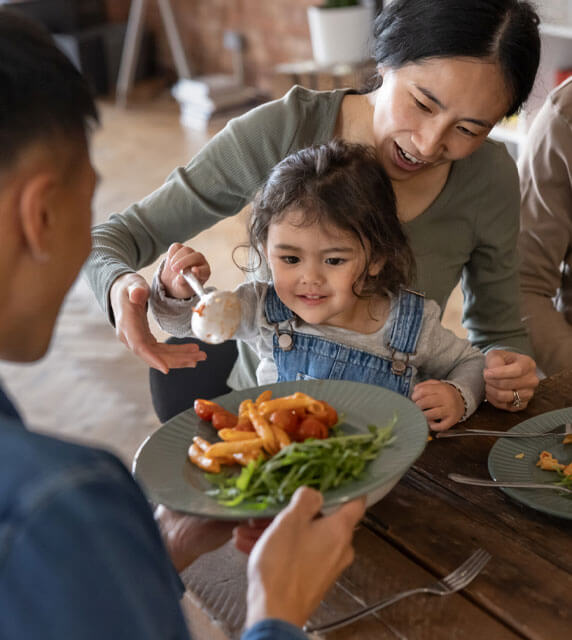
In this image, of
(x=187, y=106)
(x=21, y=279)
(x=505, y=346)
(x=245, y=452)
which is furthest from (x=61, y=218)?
(x=187, y=106)

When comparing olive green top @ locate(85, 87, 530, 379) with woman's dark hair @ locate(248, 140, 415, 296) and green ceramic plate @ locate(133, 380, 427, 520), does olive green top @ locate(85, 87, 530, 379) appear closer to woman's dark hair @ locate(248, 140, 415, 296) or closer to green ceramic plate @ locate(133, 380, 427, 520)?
woman's dark hair @ locate(248, 140, 415, 296)

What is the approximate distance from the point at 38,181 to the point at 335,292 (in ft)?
2.45

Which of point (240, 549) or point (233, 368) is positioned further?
point (233, 368)

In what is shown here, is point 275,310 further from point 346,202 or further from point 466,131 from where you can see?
point 466,131

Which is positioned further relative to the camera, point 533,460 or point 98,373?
point 98,373

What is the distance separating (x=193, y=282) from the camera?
1.26 metres

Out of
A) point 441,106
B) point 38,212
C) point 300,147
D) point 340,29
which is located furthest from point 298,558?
point 340,29

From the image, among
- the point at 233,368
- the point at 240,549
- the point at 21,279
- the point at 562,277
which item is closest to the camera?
the point at 21,279

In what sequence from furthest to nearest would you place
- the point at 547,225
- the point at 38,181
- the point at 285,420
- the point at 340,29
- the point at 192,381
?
the point at 340,29
the point at 547,225
the point at 192,381
the point at 285,420
the point at 38,181

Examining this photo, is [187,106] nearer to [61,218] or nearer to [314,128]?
[314,128]

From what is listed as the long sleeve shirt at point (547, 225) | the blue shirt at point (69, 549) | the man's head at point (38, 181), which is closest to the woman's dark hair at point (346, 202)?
the long sleeve shirt at point (547, 225)

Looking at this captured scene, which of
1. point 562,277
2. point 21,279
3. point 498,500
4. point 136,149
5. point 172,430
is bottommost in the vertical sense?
point 136,149

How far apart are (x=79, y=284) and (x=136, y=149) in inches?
73.9

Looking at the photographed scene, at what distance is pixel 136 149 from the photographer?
5.68 metres
